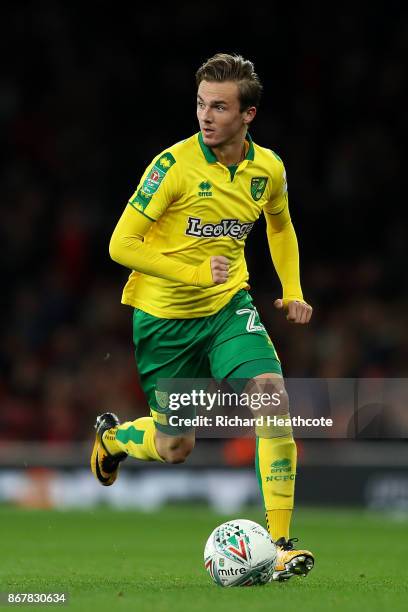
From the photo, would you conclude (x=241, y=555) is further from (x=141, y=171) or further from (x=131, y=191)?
(x=141, y=171)

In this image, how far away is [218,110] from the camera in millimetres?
6973

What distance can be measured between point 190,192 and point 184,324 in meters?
0.71

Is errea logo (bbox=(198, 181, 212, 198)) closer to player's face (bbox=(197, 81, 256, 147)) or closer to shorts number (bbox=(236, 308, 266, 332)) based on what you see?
player's face (bbox=(197, 81, 256, 147))

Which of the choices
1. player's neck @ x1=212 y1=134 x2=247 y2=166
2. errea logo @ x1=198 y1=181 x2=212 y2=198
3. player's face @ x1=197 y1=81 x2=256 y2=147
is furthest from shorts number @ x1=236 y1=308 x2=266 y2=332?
player's face @ x1=197 y1=81 x2=256 y2=147

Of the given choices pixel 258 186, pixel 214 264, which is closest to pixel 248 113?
pixel 258 186

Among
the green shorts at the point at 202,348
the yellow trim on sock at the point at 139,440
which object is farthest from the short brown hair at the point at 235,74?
the yellow trim on sock at the point at 139,440

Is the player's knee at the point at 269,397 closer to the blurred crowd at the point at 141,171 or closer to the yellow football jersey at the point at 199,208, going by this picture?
the yellow football jersey at the point at 199,208

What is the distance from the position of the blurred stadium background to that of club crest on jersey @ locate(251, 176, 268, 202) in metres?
6.27

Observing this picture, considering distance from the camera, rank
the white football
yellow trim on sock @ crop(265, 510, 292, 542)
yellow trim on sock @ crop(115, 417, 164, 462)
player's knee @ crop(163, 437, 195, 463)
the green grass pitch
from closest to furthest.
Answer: the green grass pitch
the white football
yellow trim on sock @ crop(265, 510, 292, 542)
player's knee @ crop(163, 437, 195, 463)
yellow trim on sock @ crop(115, 417, 164, 462)

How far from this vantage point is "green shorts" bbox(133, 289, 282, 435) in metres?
7.00

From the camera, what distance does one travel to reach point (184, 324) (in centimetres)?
741

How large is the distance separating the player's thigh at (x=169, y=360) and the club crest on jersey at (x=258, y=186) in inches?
27.1

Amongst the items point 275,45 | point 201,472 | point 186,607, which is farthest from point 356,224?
point 186,607

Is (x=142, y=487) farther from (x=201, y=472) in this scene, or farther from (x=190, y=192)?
(x=190, y=192)
